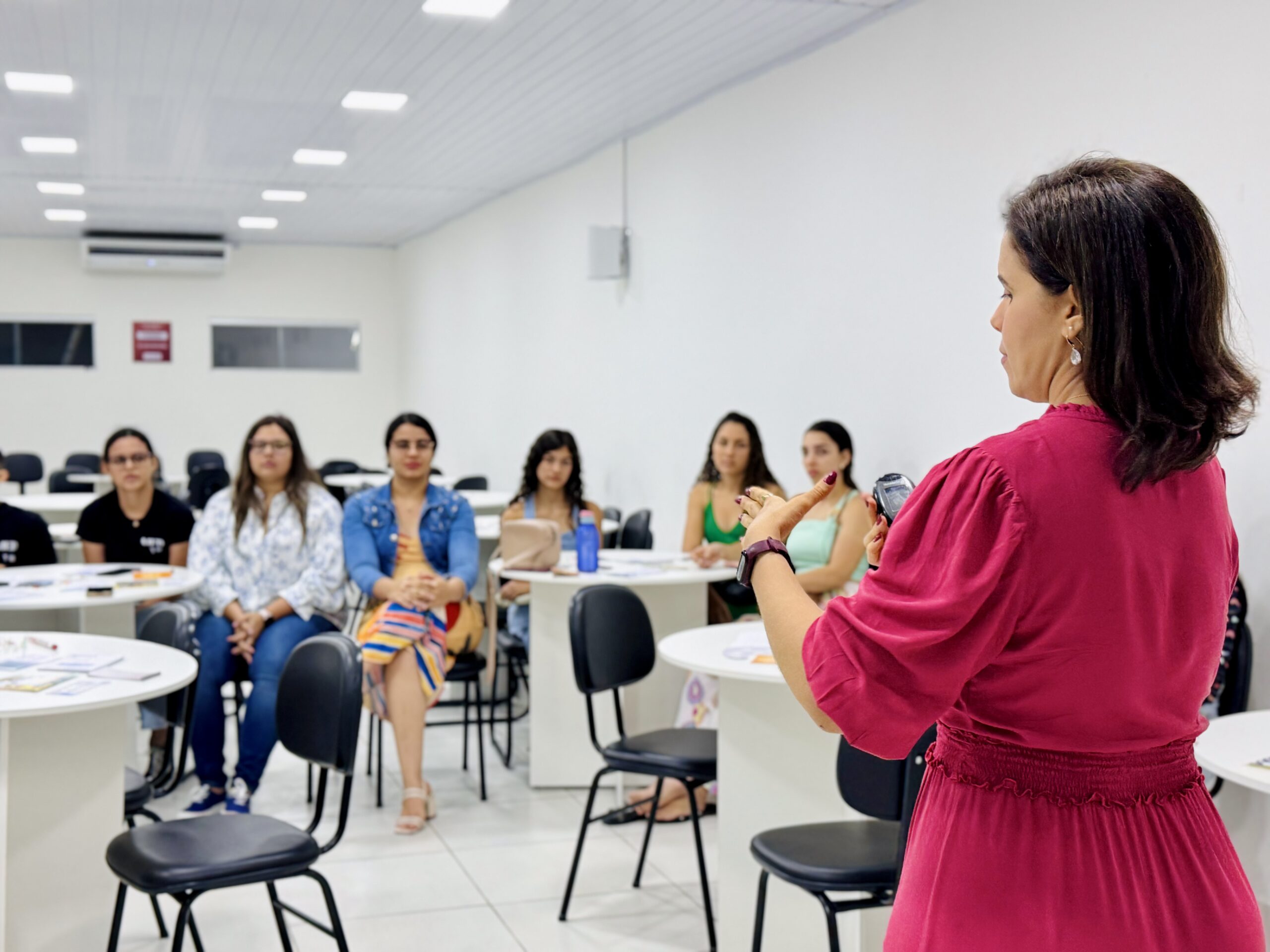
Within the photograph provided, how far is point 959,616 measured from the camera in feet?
3.65

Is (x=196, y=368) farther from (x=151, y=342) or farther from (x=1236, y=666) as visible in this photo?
(x=1236, y=666)

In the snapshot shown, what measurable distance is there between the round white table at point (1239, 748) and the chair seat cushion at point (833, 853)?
64cm

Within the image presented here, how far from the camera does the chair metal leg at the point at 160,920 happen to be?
11.1 feet

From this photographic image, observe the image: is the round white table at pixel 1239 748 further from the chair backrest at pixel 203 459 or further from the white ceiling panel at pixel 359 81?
the chair backrest at pixel 203 459

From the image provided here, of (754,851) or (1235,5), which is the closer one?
(754,851)

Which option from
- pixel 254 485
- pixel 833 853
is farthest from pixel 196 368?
pixel 833 853

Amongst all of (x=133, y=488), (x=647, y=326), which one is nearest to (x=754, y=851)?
(x=133, y=488)

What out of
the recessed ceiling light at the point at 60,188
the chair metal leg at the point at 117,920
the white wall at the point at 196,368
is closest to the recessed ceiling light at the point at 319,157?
the recessed ceiling light at the point at 60,188

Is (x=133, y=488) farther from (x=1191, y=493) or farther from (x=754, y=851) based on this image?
(x=1191, y=493)

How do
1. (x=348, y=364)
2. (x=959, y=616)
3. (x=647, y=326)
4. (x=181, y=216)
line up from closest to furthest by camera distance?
(x=959, y=616), (x=647, y=326), (x=181, y=216), (x=348, y=364)

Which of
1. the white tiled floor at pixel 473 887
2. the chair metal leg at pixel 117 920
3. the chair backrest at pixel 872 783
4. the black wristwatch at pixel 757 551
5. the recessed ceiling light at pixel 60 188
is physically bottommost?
the white tiled floor at pixel 473 887

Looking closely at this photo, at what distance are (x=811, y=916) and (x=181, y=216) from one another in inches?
380

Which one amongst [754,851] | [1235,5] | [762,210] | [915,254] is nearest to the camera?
[754,851]

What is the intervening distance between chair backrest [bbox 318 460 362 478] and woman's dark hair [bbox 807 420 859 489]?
6.59 meters
